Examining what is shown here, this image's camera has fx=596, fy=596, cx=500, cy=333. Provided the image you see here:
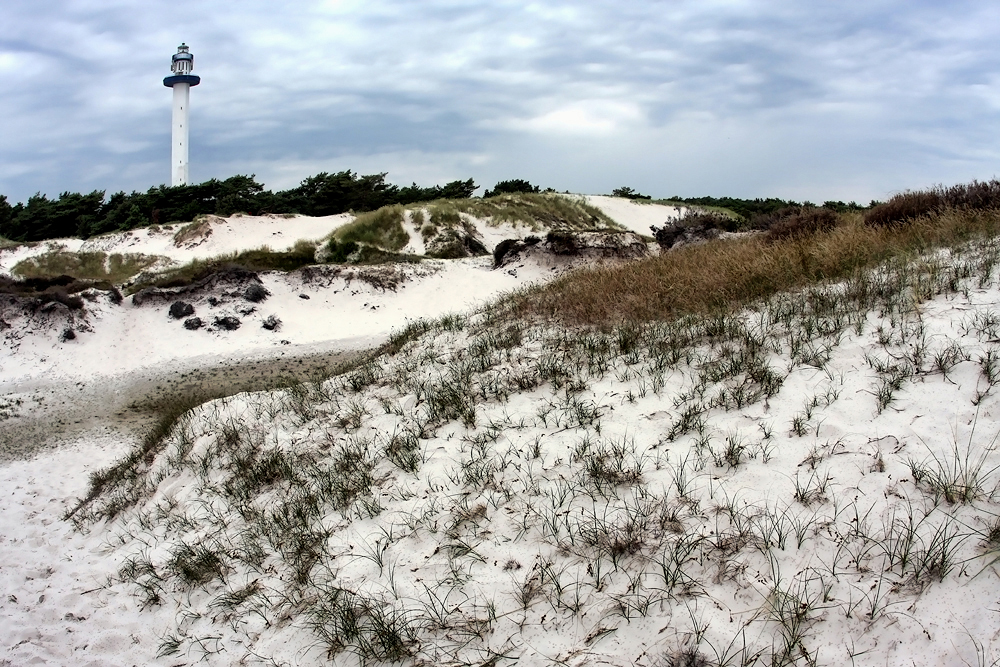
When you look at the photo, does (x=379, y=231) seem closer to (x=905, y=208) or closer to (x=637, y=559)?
(x=905, y=208)

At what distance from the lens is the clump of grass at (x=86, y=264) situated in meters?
24.6

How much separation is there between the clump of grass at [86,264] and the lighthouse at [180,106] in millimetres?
27119

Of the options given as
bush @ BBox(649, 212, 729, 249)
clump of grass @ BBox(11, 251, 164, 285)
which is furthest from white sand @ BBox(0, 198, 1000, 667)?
clump of grass @ BBox(11, 251, 164, 285)

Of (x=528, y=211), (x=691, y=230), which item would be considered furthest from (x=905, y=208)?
(x=528, y=211)

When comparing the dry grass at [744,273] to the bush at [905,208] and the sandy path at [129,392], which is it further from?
the sandy path at [129,392]

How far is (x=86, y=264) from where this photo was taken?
25531 millimetres

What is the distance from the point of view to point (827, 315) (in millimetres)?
5910

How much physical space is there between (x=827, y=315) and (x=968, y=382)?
1714 millimetres

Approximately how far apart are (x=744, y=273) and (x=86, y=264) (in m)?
27.6

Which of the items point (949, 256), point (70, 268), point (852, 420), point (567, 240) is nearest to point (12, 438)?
point (852, 420)

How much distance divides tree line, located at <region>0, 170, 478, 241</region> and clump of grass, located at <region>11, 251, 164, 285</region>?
4.41 m

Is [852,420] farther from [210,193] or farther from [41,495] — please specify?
[210,193]

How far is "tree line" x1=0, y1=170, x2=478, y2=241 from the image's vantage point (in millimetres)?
33719

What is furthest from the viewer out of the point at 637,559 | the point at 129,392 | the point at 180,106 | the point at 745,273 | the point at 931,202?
the point at 180,106
